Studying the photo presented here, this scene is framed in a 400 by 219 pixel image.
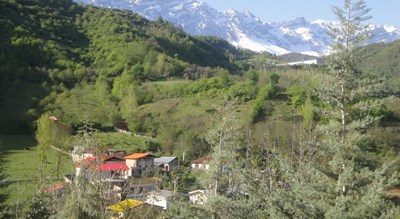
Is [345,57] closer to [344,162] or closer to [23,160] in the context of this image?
[344,162]

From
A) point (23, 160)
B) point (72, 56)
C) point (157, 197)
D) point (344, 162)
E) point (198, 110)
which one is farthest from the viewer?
point (72, 56)

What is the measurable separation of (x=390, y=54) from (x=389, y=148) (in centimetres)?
10940

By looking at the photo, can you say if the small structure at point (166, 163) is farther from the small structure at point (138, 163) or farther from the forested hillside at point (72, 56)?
the forested hillside at point (72, 56)

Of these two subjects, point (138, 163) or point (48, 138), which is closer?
point (48, 138)

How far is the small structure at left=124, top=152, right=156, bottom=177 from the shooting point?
3944 centimetres

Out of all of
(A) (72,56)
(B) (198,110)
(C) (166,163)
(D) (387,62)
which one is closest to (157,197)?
(C) (166,163)

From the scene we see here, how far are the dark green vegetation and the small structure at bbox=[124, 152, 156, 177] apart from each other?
5.19 meters

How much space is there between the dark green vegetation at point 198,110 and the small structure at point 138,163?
5.19 metres

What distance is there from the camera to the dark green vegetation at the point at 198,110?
9461 mm

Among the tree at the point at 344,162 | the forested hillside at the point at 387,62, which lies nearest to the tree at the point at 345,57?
the tree at the point at 344,162

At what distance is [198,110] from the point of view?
61.6 m

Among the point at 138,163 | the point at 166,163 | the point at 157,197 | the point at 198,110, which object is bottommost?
the point at 166,163

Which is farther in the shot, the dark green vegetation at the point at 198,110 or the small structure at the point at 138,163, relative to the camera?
the small structure at the point at 138,163

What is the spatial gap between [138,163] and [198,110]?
879 inches
